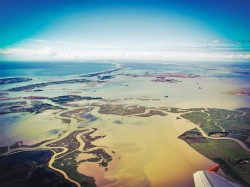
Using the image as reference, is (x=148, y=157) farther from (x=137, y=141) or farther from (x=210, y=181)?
(x=210, y=181)

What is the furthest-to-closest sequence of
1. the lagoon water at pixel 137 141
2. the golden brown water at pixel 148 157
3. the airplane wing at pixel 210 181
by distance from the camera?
the lagoon water at pixel 137 141 < the golden brown water at pixel 148 157 < the airplane wing at pixel 210 181

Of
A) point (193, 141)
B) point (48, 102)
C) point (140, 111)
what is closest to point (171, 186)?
point (193, 141)

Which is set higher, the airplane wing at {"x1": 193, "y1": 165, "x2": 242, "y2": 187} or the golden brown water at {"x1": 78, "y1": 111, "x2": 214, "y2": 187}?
the airplane wing at {"x1": 193, "y1": 165, "x2": 242, "y2": 187}

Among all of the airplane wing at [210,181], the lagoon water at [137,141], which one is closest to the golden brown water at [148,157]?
the lagoon water at [137,141]

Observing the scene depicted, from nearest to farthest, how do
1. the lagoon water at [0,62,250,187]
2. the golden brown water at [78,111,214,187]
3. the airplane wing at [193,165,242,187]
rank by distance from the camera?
1. the airplane wing at [193,165,242,187]
2. the golden brown water at [78,111,214,187]
3. the lagoon water at [0,62,250,187]

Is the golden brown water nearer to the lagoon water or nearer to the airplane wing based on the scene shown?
the lagoon water

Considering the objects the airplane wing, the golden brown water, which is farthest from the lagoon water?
the airplane wing

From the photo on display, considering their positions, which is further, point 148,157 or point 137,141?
point 137,141

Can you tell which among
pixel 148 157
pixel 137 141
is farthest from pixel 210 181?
pixel 137 141

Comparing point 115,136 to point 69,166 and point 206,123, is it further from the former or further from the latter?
point 206,123

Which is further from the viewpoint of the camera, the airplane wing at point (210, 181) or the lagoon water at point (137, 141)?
the lagoon water at point (137, 141)

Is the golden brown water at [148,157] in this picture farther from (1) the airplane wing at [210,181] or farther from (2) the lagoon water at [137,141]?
(1) the airplane wing at [210,181]
